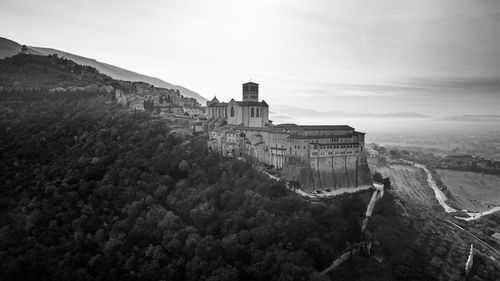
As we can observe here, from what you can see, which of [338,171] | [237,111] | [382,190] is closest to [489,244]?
[382,190]

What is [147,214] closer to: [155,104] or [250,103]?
[250,103]

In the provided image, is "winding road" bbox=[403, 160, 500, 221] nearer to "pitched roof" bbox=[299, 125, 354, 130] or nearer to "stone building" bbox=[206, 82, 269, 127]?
"pitched roof" bbox=[299, 125, 354, 130]

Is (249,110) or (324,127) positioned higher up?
(249,110)

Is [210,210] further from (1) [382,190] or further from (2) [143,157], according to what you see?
(1) [382,190]

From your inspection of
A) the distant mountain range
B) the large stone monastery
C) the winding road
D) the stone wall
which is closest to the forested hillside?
the stone wall

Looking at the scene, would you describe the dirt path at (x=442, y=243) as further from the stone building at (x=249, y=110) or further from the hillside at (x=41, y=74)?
the hillside at (x=41, y=74)

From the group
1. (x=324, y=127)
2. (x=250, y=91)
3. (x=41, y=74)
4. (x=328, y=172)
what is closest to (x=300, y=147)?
(x=328, y=172)
